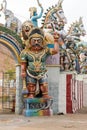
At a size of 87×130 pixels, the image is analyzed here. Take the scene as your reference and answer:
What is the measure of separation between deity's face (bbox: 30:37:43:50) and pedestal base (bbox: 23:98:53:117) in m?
1.82

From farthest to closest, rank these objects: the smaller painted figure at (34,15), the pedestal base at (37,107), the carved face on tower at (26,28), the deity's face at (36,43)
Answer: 1. the smaller painted figure at (34,15)
2. the carved face on tower at (26,28)
3. the deity's face at (36,43)
4. the pedestal base at (37,107)

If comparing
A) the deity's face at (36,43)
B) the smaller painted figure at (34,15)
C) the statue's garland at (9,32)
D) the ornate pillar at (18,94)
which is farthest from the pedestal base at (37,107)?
the smaller painted figure at (34,15)

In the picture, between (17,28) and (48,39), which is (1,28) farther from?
(48,39)

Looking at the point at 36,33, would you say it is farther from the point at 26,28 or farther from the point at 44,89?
the point at 44,89

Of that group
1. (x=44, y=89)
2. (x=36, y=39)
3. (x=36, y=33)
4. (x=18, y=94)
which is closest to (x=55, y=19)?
(x=36, y=33)

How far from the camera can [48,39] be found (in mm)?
14281

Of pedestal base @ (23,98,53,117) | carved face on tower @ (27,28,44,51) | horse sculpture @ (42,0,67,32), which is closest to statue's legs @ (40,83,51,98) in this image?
pedestal base @ (23,98,53,117)

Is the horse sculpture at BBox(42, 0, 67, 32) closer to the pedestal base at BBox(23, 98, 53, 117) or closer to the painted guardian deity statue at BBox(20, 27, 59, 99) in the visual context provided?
the painted guardian deity statue at BBox(20, 27, 59, 99)

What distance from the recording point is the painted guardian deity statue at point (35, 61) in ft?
44.8

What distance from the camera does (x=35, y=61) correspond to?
1366 centimetres

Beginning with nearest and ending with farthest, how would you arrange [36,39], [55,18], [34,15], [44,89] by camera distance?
1. [44,89]
2. [36,39]
3. [34,15]
4. [55,18]

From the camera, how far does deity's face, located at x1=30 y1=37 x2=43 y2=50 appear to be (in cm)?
1374

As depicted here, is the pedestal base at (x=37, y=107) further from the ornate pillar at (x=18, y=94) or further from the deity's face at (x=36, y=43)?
the deity's face at (x=36, y=43)

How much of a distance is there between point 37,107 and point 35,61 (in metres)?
1.61
